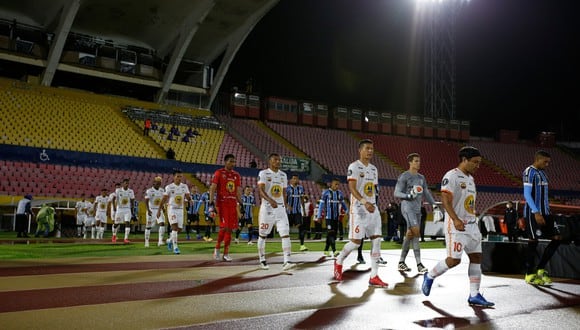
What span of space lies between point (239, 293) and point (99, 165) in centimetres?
2323

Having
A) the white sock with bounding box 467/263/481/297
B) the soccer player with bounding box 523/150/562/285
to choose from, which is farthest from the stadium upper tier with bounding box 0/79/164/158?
the white sock with bounding box 467/263/481/297

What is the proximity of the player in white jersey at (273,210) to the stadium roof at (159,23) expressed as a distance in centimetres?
2561

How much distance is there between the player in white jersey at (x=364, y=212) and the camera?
729cm

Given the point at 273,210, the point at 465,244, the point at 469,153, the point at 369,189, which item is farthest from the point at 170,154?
the point at 465,244

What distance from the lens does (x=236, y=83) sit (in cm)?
4628

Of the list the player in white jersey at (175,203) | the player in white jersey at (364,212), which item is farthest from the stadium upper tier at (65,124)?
the player in white jersey at (364,212)

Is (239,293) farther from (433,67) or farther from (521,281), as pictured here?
(433,67)

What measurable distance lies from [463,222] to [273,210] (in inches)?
172

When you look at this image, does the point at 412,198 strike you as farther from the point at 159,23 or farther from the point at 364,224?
the point at 159,23

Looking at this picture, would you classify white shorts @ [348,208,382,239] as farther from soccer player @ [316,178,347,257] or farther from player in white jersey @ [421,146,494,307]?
soccer player @ [316,178,347,257]

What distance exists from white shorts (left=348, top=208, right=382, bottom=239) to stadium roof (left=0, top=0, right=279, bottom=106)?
2818 centimetres

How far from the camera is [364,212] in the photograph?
7.45 meters

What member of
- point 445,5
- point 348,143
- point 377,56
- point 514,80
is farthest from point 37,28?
point 514,80

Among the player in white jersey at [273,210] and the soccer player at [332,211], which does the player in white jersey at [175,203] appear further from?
the player in white jersey at [273,210]
